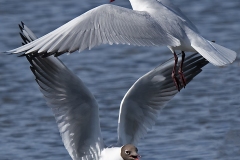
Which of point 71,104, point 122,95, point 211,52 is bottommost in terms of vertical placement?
point 122,95

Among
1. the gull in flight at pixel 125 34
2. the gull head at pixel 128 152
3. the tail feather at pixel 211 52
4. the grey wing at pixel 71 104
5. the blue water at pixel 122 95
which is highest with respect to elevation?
the gull in flight at pixel 125 34

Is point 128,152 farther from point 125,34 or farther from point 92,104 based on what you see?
point 125,34

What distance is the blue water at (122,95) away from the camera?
23.9ft

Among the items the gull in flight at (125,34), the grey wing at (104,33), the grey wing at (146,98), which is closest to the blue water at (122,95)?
the grey wing at (146,98)

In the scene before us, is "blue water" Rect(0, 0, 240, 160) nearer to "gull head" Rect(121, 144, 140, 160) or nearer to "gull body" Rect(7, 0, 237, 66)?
"gull head" Rect(121, 144, 140, 160)

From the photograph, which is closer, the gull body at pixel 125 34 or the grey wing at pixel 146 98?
the gull body at pixel 125 34

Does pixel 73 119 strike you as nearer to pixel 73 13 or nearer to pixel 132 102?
pixel 132 102

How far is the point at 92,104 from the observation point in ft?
20.4

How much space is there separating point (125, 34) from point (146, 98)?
3.70 feet

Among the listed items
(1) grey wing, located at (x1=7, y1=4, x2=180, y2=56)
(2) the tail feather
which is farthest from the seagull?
(2) the tail feather

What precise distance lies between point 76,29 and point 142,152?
6.79 feet

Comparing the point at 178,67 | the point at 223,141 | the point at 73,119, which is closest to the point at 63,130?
the point at 73,119

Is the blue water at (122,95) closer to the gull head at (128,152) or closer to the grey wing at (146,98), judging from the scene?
the grey wing at (146,98)

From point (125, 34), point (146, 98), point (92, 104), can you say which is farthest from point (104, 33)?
point (146, 98)
